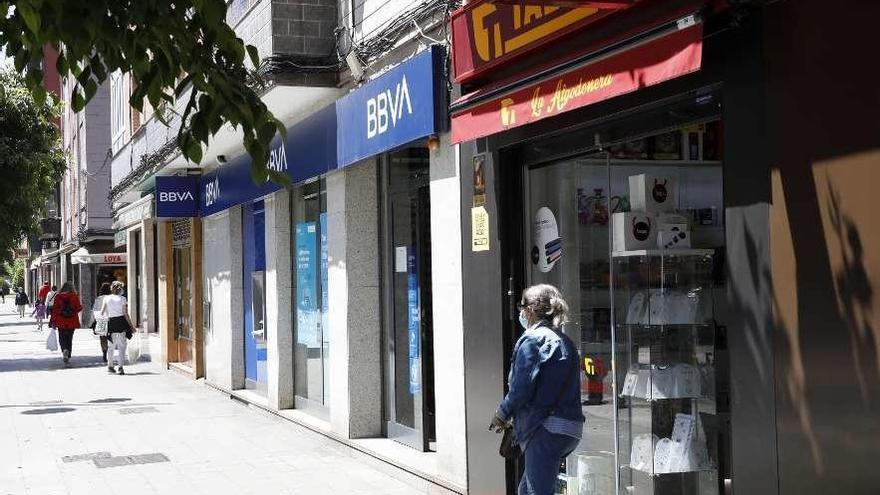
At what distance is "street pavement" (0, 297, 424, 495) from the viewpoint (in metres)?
8.70

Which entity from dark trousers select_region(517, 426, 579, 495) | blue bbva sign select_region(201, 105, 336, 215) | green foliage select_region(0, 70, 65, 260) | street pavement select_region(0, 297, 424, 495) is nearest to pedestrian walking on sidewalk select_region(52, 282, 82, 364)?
green foliage select_region(0, 70, 65, 260)

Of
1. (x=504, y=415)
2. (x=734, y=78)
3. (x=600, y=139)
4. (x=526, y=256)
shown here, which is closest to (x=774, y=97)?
(x=734, y=78)

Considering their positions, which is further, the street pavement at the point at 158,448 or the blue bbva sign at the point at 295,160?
the blue bbva sign at the point at 295,160

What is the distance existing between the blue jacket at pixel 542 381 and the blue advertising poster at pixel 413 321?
395cm

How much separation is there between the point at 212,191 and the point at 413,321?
7.68m

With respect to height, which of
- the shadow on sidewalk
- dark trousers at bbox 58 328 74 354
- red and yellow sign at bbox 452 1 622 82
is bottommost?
the shadow on sidewalk

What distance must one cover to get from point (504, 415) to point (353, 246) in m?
4.96

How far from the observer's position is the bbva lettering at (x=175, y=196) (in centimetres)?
1722

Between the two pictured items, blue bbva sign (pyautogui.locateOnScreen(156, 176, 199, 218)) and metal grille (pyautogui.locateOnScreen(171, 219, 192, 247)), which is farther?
metal grille (pyautogui.locateOnScreen(171, 219, 192, 247))

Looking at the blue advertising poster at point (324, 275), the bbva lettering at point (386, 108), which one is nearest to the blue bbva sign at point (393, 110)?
the bbva lettering at point (386, 108)

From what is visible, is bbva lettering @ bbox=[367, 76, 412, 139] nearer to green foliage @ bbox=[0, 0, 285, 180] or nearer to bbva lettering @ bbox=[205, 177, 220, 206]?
green foliage @ bbox=[0, 0, 285, 180]

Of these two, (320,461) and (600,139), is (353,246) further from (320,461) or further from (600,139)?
(600,139)

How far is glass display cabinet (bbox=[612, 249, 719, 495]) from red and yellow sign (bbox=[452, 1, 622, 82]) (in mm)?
1490

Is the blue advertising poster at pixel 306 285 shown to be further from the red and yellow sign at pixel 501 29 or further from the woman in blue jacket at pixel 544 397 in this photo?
the woman in blue jacket at pixel 544 397
